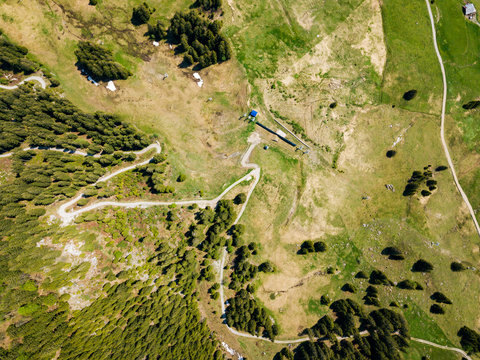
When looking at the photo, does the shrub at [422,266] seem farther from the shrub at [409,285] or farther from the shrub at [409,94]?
the shrub at [409,94]

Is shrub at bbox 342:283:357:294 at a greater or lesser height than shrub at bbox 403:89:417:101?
lesser

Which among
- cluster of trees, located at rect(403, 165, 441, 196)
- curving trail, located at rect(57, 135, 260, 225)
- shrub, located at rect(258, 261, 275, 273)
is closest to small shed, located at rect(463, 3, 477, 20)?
cluster of trees, located at rect(403, 165, 441, 196)

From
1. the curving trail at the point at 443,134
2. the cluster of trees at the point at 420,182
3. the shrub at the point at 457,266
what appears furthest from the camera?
the curving trail at the point at 443,134

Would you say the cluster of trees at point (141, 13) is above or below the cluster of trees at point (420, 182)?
above

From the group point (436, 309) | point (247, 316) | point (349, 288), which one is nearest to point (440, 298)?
point (436, 309)

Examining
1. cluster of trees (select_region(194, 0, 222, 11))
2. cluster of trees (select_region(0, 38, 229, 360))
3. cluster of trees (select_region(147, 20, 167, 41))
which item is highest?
cluster of trees (select_region(194, 0, 222, 11))

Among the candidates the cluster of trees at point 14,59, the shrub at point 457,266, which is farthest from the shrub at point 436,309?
the cluster of trees at point 14,59

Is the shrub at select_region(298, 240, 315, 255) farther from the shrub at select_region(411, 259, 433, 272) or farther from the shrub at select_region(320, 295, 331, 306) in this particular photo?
the shrub at select_region(411, 259, 433, 272)
